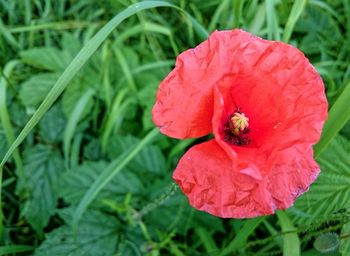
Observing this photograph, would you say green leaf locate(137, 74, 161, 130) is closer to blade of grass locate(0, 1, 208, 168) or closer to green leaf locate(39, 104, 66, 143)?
green leaf locate(39, 104, 66, 143)

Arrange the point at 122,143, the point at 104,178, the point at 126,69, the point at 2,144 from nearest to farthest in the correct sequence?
the point at 104,178 < the point at 2,144 < the point at 122,143 < the point at 126,69

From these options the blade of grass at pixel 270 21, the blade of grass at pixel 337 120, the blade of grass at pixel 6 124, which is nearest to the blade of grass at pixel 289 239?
the blade of grass at pixel 337 120

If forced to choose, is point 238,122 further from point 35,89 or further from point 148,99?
point 35,89

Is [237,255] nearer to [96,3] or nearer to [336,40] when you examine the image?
[336,40]

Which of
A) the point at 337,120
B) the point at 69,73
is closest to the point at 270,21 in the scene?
the point at 337,120

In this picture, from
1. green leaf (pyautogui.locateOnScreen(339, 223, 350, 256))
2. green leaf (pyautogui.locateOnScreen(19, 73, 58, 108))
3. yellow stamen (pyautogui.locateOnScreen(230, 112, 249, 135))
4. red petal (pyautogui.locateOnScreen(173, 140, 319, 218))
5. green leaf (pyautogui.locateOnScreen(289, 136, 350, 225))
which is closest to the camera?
red petal (pyautogui.locateOnScreen(173, 140, 319, 218))

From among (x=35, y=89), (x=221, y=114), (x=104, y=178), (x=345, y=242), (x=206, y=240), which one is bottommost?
(x=206, y=240)

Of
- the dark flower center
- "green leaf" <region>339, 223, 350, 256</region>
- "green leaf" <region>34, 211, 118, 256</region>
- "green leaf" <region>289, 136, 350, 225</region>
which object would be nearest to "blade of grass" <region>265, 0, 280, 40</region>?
"green leaf" <region>289, 136, 350, 225</region>

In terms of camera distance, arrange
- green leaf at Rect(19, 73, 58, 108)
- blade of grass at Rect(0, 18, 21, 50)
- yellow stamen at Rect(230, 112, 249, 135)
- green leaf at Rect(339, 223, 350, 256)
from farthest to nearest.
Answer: blade of grass at Rect(0, 18, 21, 50)
green leaf at Rect(19, 73, 58, 108)
green leaf at Rect(339, 223, 350, 256)
yellow stamen at Rect(230, 112, 249, 135)
